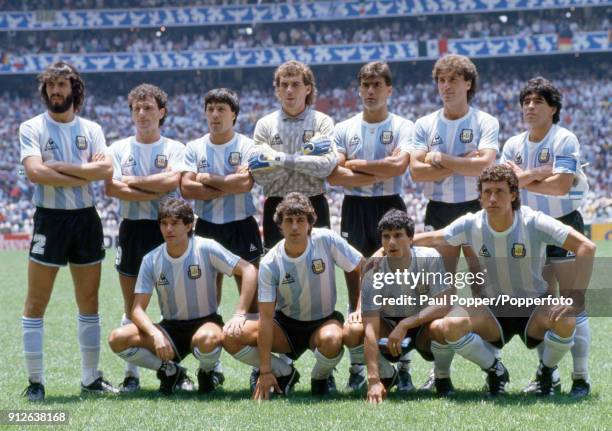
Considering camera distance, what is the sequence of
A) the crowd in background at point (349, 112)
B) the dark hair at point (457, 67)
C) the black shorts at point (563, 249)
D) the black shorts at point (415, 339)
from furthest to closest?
the crowd in background at point (349, 112)
the dark hair at point (457, 67)
the black shorts at point (563, 249)
the black shorts at point (415, 339)

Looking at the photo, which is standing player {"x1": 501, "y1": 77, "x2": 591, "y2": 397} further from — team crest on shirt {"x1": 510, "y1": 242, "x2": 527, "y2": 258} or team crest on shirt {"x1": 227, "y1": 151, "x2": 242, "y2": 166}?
team crest on shirt {"x1": 227, "y1": 151, "x2": 242, "y2": 166}

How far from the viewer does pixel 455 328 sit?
17.7 ft

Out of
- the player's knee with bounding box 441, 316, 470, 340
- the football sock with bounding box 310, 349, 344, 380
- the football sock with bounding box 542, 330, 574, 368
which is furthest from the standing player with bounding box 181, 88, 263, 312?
the football sock with bounding box 542, 330, 574, 368

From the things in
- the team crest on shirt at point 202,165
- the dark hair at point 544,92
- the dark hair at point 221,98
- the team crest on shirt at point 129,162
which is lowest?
the team crest on shirt at point 202,165

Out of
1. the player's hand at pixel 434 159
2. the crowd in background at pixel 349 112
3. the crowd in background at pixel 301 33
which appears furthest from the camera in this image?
the crowd in background at pixel 301 33

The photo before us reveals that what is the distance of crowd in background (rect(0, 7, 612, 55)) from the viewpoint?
41.5 metres

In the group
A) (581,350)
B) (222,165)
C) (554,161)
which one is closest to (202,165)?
(222,165)

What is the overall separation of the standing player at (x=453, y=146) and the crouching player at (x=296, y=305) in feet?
3.03

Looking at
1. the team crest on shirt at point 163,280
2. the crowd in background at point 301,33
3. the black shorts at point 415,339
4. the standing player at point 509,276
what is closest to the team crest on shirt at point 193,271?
the team crest on shirt at point 163,280

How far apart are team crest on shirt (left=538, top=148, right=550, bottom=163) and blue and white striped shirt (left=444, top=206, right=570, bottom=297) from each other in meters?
0.57

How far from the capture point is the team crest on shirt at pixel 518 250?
551 centimetres

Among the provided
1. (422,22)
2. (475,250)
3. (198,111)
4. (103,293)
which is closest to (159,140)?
(475,250)

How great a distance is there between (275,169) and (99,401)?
1952 millimetres

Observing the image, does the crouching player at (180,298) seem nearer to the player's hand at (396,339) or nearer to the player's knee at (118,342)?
the player's knee at (118,342)
